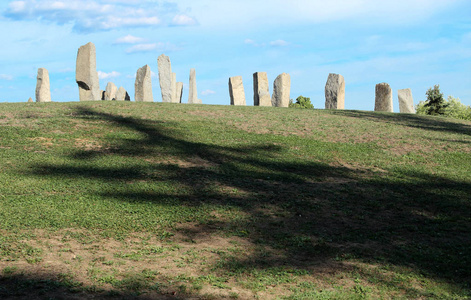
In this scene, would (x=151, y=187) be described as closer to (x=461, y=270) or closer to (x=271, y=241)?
(x=271, y=241)

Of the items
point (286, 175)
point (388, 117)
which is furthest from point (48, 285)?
point (388, 117)

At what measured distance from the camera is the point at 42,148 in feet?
33.4

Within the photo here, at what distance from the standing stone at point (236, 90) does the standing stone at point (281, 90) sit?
1636 millimetres

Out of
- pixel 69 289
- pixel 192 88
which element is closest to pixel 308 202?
pixel 69 289

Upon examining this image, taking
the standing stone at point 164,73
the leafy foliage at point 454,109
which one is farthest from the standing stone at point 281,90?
the leafy foliage at point 454,109

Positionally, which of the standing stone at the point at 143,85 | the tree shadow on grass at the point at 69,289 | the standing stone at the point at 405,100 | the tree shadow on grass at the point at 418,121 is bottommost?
the tree shadow on grass at the point at 69,289

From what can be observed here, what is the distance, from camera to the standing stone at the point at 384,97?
20.5 m

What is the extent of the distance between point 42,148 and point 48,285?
630 cm

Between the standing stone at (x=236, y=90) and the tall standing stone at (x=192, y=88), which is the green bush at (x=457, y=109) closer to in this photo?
the standing stone at (x=236, y=90)

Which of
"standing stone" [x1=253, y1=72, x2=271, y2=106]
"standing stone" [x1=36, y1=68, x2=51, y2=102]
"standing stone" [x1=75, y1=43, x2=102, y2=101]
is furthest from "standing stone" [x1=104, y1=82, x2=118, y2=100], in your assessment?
"standing stone" [x1=253, y1=72, x2=271, y2=106]

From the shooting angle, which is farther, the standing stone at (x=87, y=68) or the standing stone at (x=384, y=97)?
the standing stone at (x=384, y=97)

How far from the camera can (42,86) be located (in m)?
21.4

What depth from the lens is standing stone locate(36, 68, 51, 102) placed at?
21.4m

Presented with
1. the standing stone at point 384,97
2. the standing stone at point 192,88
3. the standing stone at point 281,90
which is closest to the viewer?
the standing stone at point 384,97
